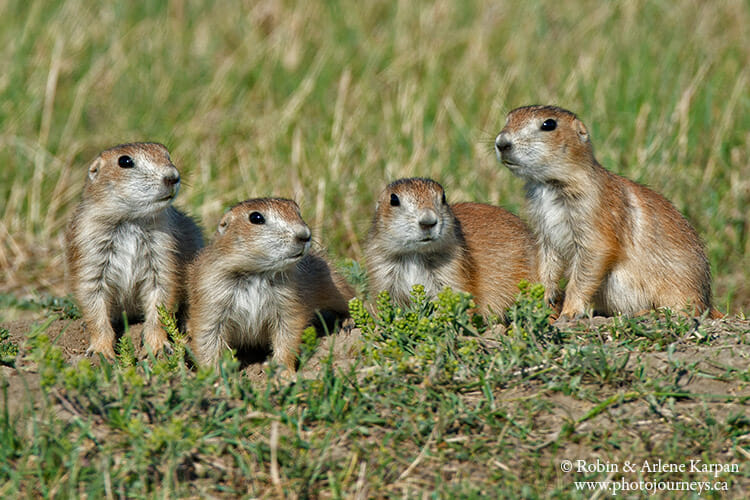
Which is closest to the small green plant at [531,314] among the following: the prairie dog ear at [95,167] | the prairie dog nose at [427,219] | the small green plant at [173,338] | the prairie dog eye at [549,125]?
the prairie dog nose at [427,219]

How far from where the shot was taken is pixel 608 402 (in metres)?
4.21

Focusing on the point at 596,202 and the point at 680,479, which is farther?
the point at 596,202

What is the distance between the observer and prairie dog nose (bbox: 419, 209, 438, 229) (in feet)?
17.6

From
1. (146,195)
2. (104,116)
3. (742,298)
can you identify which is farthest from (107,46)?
(742,298)

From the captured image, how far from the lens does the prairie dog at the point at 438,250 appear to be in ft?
18.1

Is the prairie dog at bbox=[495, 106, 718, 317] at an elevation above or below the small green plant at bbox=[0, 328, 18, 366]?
above

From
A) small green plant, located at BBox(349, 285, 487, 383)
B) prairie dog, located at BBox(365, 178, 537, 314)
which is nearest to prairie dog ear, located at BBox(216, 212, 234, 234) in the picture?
prairie dog, located at BBox(365, 178, 537, 314)

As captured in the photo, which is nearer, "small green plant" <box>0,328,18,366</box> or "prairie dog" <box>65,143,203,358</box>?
"small green plant" <box>0,328,18,366</box>

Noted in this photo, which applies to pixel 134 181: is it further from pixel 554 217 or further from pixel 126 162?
pixel 554 217

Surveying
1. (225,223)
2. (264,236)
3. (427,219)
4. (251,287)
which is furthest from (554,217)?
(225,223)

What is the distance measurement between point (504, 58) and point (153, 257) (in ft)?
18.0

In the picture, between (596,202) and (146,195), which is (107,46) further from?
(596,202)

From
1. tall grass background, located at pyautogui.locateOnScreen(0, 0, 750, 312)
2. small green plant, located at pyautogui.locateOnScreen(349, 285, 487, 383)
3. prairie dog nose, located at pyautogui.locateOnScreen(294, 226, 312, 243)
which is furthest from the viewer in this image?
tall grass background, located at pyautogui.locateOnScreen(0, 0, 750, 312)

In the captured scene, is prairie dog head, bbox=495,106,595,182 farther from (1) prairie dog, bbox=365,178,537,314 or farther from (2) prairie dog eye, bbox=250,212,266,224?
(2) prairie dog eye, bbox=250,212,266,224
